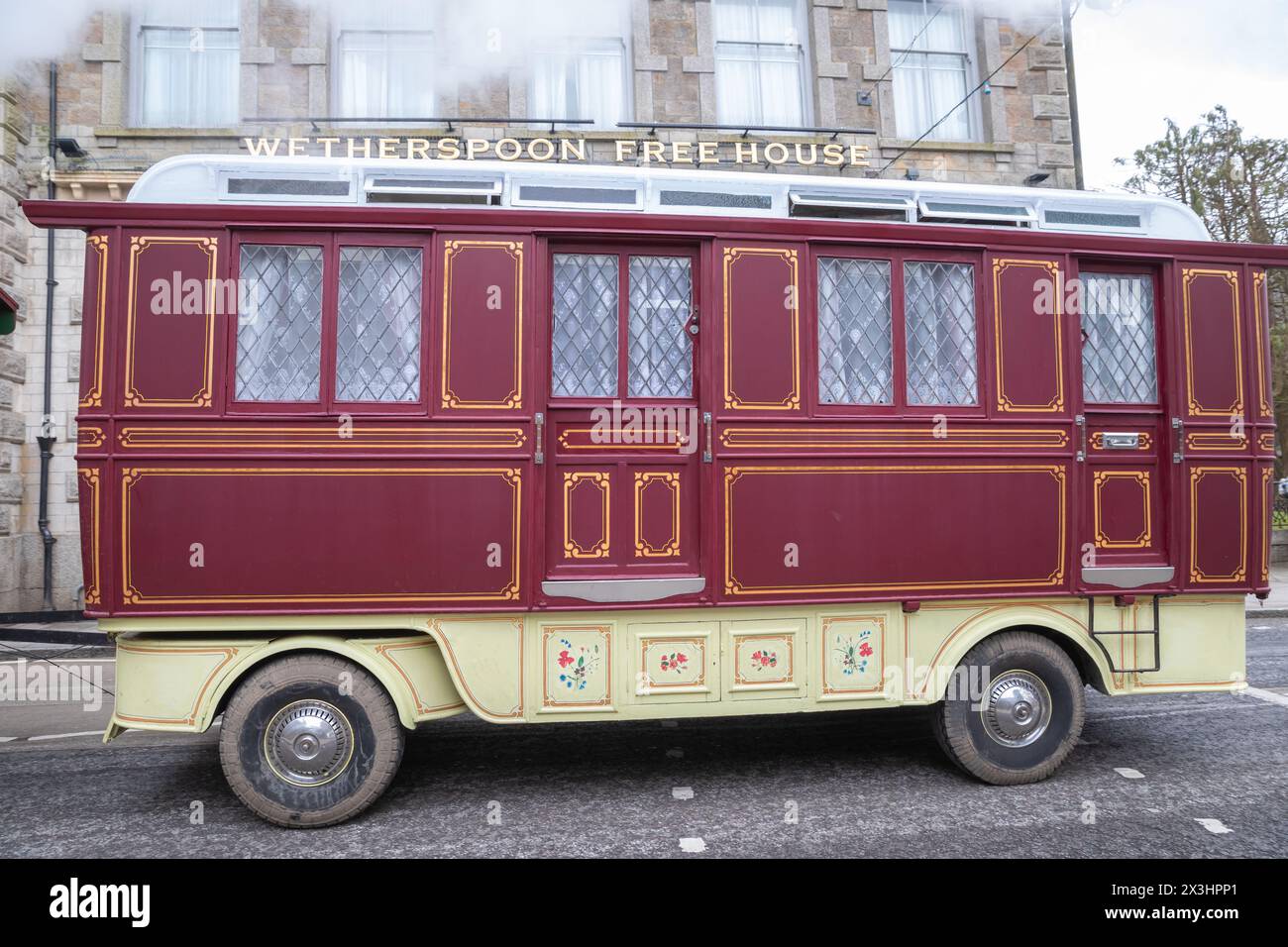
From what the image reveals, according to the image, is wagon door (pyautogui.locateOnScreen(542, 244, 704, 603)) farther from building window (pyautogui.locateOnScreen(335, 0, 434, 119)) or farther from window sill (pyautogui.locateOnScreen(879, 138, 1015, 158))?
window sill (pyautogui.locateOnScreen(879, 138, 1015, 158))

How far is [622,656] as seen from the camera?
4.49m

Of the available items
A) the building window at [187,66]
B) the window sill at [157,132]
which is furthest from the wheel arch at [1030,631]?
the building window at [187,66]

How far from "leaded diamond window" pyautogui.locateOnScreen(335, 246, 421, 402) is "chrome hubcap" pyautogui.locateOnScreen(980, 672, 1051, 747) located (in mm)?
3728

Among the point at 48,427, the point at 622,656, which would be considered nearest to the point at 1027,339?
the point at 622,656

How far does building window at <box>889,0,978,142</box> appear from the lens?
1324 cm

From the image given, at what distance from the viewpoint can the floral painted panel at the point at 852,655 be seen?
4652 millimetres

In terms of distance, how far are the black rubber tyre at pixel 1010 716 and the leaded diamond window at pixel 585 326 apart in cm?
269

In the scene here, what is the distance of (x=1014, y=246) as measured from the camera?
4852mm

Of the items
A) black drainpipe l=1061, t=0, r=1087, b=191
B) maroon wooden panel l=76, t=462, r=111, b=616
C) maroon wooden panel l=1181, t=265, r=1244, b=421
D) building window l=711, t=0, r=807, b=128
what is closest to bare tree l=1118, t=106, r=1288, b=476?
black drainpipe l=1061, t=0, r=1087, b=191

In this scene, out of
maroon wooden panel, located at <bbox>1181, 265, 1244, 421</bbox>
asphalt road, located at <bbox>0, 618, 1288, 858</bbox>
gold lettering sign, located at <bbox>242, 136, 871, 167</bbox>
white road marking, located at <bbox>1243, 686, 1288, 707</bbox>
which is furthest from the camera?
gold lettering sign, located at <bbox>242, 136, 871, 167</bbox>

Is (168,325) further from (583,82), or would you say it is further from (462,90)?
(583,82)

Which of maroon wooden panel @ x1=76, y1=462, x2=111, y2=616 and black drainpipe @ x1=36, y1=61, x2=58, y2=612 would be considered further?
black drainpipe @ x1=36, y1=61, x2=58, y2=612

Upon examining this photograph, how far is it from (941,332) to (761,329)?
1129 millimetres
